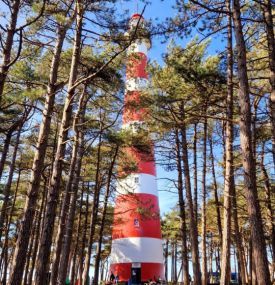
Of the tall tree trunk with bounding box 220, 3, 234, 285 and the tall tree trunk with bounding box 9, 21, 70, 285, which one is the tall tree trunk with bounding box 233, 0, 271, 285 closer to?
the tall tree trunk with bounding box 220, 3, 234, 285

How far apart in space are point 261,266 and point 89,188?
14.7m

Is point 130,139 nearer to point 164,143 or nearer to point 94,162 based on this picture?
point 164,143

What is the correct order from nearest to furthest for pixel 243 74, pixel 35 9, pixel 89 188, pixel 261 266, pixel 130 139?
pixel 261 266 → pixel 35 9 → pixel 243 74 → pixel 130 139 → pixel 89 188

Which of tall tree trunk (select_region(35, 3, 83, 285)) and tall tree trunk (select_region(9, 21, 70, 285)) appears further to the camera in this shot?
tall tree trunk (select_region(9, 21, 70, 285))

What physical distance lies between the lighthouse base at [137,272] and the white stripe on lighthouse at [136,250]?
0.24m

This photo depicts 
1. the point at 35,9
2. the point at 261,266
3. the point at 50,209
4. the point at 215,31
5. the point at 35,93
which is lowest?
the point at 261,266

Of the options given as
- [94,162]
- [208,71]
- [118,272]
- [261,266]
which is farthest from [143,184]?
[261,266]

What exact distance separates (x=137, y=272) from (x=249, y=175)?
443 inches

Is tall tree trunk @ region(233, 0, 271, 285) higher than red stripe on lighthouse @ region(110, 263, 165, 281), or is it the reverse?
tall tree trunk @ region(233, 0, 271, 285)

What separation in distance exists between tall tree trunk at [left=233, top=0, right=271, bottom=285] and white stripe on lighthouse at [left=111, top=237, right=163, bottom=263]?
410 inches

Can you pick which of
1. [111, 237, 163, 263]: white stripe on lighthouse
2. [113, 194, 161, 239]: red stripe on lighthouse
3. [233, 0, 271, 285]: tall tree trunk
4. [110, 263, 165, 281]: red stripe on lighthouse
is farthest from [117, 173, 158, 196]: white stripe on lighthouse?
[233, 0, 271, 285]: tall tree trunk

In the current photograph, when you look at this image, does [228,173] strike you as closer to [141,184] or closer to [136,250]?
[136,250]

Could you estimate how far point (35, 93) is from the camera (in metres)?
7.88

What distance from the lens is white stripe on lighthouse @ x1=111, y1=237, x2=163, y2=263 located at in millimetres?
16062
